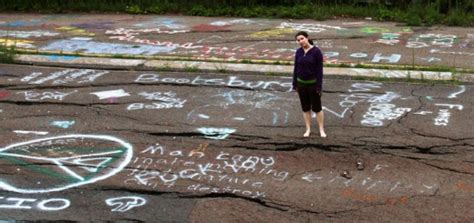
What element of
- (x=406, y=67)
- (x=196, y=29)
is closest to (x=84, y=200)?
(x=406, y=67)

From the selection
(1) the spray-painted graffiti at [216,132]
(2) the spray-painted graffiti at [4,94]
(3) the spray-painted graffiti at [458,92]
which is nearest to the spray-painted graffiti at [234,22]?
(2) the spray-painted graffiti at [4,94]

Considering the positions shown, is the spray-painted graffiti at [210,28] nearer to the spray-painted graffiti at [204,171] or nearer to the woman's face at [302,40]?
the woman's face at [302,40]

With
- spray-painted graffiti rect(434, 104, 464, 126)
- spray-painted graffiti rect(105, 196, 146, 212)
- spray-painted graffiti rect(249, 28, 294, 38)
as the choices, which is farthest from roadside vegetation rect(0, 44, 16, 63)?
spray-painted graffiti rect(434, 104, 464, 126)

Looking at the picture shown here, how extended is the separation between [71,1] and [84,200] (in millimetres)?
14639

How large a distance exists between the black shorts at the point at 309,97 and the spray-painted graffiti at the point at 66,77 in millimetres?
4555

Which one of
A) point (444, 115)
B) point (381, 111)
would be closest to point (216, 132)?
point (381, 111)

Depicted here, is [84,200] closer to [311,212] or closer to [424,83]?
[311,212]

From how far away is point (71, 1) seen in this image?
19.6 metres

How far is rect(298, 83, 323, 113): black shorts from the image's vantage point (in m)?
7.51

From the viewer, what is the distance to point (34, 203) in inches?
241

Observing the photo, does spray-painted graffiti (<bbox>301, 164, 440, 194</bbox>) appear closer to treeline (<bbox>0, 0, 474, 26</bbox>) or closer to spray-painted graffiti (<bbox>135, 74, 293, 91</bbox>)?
spray-painted graffiti (<bbox>135, 74, 293, 91</bbox>)

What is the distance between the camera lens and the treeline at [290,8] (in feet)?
55.1

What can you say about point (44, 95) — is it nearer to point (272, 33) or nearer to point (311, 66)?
point (311, 66)

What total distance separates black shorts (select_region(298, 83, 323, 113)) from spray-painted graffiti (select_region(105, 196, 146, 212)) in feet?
8.17
